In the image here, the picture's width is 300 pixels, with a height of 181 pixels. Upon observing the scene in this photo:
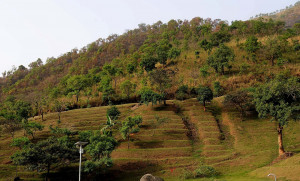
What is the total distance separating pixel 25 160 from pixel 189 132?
101ft

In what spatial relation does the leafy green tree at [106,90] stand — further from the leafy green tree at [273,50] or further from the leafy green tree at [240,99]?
the leafy green tree at [273,50]

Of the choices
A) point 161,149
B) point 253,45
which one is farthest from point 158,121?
point 253,45

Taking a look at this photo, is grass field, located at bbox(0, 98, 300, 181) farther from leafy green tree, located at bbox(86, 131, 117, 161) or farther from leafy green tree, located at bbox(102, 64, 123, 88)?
leafy green tree, located at bbox(102, 64, 123, 88)

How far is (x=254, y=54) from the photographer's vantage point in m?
78.0

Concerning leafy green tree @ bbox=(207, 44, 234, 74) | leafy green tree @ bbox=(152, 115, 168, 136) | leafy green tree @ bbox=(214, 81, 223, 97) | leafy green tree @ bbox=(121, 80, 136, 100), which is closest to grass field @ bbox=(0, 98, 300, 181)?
leafy green tree @ bbox=(152, 115, 168, 136)

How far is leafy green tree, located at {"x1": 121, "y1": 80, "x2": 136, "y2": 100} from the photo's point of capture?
235ft

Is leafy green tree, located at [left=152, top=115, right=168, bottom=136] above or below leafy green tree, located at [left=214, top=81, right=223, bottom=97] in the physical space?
below

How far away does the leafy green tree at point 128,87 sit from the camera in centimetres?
7175

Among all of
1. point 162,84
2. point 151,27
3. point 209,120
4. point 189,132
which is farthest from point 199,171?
point 151,27

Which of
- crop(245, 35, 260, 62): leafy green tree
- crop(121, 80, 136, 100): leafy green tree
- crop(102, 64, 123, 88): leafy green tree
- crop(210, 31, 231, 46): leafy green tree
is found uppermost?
crop(210, 31, 231, 46): leafy green tree

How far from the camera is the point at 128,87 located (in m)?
72.6

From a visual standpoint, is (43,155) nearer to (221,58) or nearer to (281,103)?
(281,103)

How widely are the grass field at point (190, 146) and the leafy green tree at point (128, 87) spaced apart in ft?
37.7

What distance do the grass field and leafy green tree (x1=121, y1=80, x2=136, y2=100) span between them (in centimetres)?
1149
